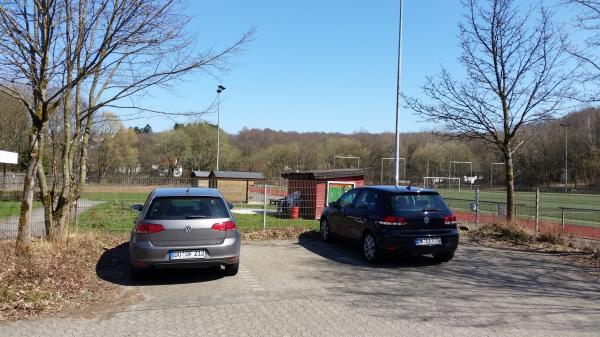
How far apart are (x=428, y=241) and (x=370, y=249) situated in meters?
1.11

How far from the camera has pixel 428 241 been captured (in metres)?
9.07

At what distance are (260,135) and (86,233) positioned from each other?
9087cm

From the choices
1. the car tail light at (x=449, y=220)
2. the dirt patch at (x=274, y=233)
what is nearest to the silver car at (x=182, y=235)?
the car tail light at (x=449, y=220)

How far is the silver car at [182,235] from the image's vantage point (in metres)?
7.24

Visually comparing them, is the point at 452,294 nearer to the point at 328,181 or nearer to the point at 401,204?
the point at 401,204

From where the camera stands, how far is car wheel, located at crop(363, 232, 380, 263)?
30.1 ft

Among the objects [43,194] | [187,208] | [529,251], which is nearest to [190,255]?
[187,208]

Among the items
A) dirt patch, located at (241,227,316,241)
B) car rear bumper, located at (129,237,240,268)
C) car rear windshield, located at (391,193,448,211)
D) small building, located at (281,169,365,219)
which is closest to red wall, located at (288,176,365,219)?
small building, located at (281,169,365,219)

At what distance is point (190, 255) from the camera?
7.29 m

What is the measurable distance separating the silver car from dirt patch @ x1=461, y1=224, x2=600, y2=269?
6996 mm

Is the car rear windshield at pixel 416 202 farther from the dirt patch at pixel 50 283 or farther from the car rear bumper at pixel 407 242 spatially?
the dirt patch at pixel 50 283

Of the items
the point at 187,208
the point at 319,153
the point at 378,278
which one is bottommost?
the point at 378,278

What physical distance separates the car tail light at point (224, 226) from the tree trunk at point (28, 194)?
316 centimetres

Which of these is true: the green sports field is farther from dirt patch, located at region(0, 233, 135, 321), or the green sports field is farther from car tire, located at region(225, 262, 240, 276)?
car tire, located at region(225, 262, 240, 276)
